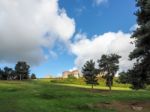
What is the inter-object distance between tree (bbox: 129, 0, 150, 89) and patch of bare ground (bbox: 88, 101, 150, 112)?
3164 millimetres

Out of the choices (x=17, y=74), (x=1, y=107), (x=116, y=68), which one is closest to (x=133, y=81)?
(x=1, y=107)

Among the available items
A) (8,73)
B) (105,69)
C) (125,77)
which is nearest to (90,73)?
(105,69)

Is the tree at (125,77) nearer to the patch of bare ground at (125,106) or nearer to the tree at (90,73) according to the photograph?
the patch of bare ground at (125,106)

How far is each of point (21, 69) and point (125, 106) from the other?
9537 centimetres

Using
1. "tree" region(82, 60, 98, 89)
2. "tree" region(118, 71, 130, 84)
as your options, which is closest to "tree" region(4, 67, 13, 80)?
"tree" region(82, 60, 98, 89)

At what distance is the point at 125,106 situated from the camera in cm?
3450

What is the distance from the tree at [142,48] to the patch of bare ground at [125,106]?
10.4 feet

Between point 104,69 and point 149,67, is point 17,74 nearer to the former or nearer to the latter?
point 104,69

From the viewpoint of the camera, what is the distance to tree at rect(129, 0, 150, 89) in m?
35.7

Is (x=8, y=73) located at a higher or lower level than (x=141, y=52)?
higher

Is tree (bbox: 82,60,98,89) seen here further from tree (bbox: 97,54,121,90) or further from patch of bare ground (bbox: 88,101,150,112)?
patch of bare ground (bbox: 88,101,150,112)

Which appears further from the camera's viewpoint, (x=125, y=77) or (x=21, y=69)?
(x=21, y=69)

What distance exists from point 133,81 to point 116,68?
4171 cm

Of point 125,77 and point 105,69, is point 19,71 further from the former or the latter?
point 125,77
